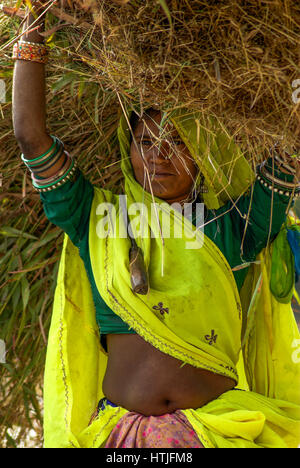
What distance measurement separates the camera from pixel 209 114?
183 cm

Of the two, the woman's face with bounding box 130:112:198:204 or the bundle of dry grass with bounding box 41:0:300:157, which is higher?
the bundle of dry grass with bounding box 41:0:300:157

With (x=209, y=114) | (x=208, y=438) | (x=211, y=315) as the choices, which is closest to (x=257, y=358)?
(x=211, y=315)

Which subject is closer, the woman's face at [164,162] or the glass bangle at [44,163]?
the glass bangle at [44,163]

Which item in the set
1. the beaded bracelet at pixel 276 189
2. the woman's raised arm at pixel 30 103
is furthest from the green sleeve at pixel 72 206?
the beaded bracelet at pixel 276 189

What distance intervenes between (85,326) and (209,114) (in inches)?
31.8

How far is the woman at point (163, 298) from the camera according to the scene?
1.93 m

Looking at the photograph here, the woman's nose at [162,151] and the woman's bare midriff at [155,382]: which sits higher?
the woman's nose at [162,151]

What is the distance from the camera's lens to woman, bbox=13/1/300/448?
193 cm

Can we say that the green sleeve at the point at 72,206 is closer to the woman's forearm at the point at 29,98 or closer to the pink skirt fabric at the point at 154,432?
the woman's forearm at the point at 29,98

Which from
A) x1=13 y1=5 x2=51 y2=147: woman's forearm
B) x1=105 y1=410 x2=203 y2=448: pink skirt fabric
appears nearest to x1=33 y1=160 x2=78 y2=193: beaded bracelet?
x1=13 y1=5 x2=51 y2=147: woman's forearm

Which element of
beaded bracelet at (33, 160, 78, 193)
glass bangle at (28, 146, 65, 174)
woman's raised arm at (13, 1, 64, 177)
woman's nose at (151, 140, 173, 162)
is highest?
woman's raised arm at (13, 1, 64, 177)

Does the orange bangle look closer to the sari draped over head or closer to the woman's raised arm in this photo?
the woman's raised arm

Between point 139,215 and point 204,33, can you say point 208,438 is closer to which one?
point 139,215

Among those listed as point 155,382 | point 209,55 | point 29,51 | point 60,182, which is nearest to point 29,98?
point 29,51
